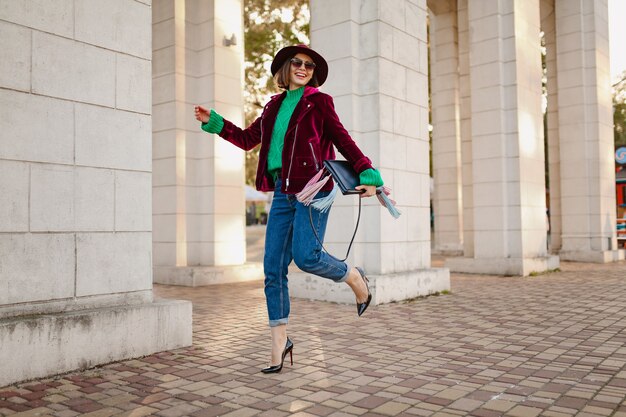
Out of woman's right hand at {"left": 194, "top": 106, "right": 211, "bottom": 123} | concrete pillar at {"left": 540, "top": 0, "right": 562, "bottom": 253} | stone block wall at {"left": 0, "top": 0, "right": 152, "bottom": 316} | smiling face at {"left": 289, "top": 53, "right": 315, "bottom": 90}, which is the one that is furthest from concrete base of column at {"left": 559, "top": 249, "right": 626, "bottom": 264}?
woman's right hand at {"left": 194, "top": 106, "right": 211, "bottom": 123}

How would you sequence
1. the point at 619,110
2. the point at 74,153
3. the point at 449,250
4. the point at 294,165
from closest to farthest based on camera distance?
the point at 294,165, the point at 74,153, the point at 449,250, the point at 619,110

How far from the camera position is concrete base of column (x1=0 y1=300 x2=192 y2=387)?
3713 millimetres

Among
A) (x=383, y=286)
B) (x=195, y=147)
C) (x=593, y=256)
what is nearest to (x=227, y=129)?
(x=383, y=286)

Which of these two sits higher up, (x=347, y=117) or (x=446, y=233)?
(x=347, y=117)

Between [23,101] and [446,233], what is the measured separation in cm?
1507

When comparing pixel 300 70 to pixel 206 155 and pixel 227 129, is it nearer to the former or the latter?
pixel 227 129

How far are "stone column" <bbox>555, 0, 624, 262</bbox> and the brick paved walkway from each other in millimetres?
8143

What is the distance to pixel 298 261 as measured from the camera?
3.75 metres

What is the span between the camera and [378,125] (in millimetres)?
7246

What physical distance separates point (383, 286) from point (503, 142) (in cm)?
509

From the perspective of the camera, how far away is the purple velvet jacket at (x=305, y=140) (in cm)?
379

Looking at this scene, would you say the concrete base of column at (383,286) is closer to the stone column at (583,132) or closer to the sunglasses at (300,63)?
the sunglasses at (300,63)

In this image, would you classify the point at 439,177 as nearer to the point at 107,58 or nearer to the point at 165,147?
the point at 165,147

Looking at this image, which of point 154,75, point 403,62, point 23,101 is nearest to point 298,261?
point 23,101
